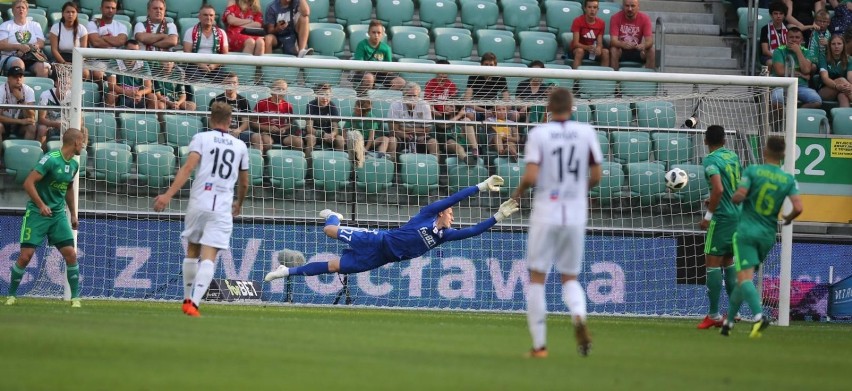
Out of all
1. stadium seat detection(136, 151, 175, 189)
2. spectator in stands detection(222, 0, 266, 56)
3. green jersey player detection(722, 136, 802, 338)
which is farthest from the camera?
spectator in stands detection(222, 0, 266, 56)

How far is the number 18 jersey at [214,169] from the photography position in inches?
500

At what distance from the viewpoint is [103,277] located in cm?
1747

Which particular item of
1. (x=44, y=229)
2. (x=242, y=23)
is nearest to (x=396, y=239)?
(x=44, y=229)

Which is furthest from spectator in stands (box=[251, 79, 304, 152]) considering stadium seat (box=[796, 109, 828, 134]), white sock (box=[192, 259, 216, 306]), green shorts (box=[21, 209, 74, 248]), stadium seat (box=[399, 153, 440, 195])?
stadium seat (box=[796, 109, 828, 134])

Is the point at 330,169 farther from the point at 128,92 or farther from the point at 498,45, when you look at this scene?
the point at 498,45

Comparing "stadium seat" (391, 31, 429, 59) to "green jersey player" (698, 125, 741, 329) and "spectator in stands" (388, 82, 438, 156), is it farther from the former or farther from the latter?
"green jersey player" (698, 125, 741, 329)

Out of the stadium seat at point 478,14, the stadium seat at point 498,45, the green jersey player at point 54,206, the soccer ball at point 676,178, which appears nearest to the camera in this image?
the green jersey player at point 54,206

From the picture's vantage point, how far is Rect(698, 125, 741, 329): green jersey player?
47.7 feet

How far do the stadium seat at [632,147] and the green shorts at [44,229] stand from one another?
786cm

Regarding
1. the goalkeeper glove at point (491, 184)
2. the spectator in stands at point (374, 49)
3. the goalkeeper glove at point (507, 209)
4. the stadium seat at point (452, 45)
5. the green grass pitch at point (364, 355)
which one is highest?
the stadium seat at point (452, 45)

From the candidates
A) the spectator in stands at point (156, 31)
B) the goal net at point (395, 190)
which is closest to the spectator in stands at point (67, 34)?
the spectator in stands at point (156, 31)

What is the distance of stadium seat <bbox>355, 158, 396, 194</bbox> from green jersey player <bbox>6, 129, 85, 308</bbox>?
14.0 feet

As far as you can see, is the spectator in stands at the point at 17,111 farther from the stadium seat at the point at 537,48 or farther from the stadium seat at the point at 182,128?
the stadium seat at the point at 537,48

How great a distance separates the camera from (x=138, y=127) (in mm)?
17844
